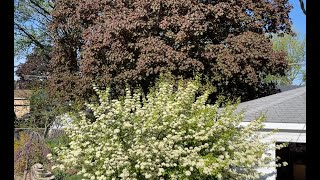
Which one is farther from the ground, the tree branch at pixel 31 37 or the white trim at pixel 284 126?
the tree branch at pixel 31 37

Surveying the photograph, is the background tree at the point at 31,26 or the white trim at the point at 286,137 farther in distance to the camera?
the background tree at the point at 31,26

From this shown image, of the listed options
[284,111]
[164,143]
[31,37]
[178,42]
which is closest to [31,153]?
[164,143]

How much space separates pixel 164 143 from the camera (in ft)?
12.1

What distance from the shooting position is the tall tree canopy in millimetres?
7605

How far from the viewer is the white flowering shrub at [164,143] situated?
366cm

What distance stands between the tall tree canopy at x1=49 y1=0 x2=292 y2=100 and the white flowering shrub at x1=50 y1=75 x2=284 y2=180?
3.39 m

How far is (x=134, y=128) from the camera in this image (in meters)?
3.79

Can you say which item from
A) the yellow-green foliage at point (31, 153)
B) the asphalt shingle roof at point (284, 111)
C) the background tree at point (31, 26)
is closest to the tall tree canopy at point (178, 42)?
the yellow-green foliage at point (31, 153)

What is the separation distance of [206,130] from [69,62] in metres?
5.92

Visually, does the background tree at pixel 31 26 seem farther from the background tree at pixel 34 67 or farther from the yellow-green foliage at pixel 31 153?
the yellow-green foliage at pixel 31 153

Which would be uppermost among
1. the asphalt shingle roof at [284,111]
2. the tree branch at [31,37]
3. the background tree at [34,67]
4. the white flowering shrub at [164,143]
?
the tree branch at [31,37]

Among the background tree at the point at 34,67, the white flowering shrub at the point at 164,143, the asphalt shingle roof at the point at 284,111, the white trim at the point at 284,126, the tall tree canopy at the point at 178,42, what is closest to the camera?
the white flowering shrub at the point at 164,143

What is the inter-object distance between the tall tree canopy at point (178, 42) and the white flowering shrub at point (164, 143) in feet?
11.1

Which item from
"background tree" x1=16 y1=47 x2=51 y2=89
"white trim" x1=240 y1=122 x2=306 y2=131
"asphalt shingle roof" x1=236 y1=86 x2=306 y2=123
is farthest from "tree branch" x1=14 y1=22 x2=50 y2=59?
"white trim" x1=240 y1=122 x2=306 y2=131
